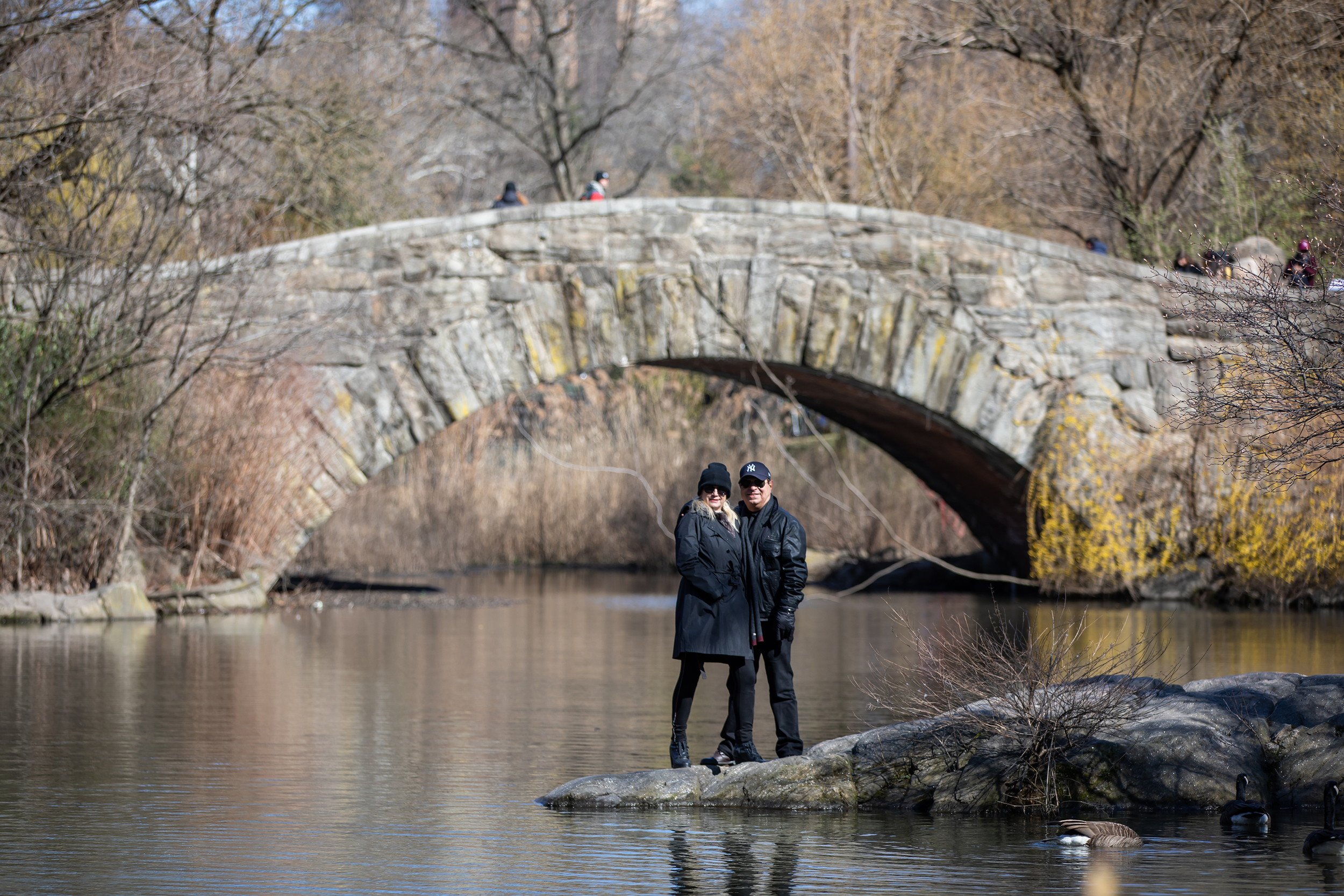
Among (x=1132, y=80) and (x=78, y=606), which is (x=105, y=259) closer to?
(x=78, y=606)

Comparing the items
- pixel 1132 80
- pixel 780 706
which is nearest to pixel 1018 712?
pixel 780 706

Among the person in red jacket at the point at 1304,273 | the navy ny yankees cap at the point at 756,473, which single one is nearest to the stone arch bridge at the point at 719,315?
the person in red jacket at the point at 1304,273

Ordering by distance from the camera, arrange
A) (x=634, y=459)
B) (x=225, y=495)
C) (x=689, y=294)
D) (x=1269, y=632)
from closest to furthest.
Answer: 1. (x=1269, y=632)
2. (x=225, y=495)
3. (x=689, y=294)
4. (x=634, y=459)

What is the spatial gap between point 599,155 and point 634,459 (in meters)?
17.4

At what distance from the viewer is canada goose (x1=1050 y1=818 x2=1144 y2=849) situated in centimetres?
662

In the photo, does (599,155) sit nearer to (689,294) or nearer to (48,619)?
(689,294)

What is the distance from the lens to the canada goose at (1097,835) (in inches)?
261

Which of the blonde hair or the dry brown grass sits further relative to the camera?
the dry brown grass

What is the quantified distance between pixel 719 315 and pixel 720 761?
10955 millimetres

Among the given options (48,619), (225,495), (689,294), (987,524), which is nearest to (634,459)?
(987,524)

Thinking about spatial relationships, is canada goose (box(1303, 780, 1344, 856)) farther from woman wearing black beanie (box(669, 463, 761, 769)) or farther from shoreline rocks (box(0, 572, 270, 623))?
shoreline rocks (box(0, 572, 270, 623))

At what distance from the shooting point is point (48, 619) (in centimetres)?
1597

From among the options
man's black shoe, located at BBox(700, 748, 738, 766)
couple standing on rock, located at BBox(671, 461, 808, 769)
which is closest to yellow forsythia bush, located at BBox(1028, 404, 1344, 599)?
couple standing on rock, located at BBox(671, 461, 808, 769)

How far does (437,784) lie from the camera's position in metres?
8.01
